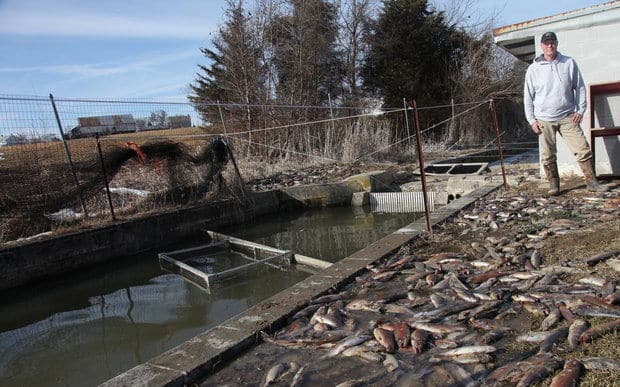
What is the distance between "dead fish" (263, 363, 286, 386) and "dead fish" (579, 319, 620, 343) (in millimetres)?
1958

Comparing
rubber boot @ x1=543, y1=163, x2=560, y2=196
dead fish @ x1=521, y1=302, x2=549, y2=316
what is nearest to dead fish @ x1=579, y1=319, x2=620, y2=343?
dead fish @ x1=521, y1=302, x2=549, y2=316

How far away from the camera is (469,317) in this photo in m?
3.56

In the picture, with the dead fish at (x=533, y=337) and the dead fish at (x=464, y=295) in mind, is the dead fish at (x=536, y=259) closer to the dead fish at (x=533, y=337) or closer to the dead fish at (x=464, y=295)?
the dead fish at (x=464, y=295)

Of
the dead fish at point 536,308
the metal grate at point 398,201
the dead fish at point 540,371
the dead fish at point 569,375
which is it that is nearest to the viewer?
the dead fish at point 569,375

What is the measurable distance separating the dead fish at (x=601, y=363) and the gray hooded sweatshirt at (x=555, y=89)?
5514 mm

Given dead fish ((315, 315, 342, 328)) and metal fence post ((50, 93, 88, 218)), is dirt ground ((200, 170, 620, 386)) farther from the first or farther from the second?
metal fence post ((50, 93, 88, 218))

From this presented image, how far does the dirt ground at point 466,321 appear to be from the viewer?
2.84 meters

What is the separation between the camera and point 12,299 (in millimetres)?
7242

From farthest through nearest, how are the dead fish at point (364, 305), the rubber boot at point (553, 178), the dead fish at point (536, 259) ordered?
the rubber boot at point (553, 178) → the dead fish at point (536, 259) → the dead fish at point (364, 305)

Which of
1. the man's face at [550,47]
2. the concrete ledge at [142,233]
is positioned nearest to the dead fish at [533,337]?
the man's face at [550,47]

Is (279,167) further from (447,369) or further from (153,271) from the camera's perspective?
(447,369)

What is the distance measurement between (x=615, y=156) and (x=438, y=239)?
177 inches

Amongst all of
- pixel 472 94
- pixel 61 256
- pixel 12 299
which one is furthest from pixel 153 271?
pixel 472 94

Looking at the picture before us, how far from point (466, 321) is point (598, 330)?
876 millimetres
